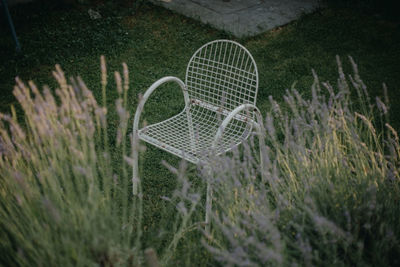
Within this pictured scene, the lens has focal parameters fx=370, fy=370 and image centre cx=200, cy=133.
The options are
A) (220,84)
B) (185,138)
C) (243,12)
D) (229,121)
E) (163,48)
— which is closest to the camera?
(229,121)

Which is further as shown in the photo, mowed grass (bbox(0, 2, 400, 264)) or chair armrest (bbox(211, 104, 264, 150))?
mowed grass (bbox(0, 2, 400, 264))

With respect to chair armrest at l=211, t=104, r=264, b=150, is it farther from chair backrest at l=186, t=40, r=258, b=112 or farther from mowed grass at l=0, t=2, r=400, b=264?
mowed grass at l=0, t=2, r=400, b=264

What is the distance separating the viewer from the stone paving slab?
579 centimetres

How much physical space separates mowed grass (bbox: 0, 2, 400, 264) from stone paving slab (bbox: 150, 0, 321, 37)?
0.18 m

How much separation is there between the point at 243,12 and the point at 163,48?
1.80 metres

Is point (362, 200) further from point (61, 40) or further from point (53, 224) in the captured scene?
point (61, 40)

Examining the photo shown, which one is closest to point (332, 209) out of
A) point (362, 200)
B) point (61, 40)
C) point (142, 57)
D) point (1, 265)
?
point (362, 200)

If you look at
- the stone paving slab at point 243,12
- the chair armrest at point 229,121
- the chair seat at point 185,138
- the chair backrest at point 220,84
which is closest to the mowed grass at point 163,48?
the stone paving slab at point 243,12

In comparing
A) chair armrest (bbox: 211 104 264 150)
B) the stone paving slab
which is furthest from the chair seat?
the stone paving slab

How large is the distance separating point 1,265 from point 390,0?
7.02m

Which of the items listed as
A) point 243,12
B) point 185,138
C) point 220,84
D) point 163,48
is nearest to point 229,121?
point 185,138

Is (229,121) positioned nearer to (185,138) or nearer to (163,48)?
(185,138)

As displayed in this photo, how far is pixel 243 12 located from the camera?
626 centimetres

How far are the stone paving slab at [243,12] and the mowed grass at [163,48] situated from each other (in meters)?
0.18
